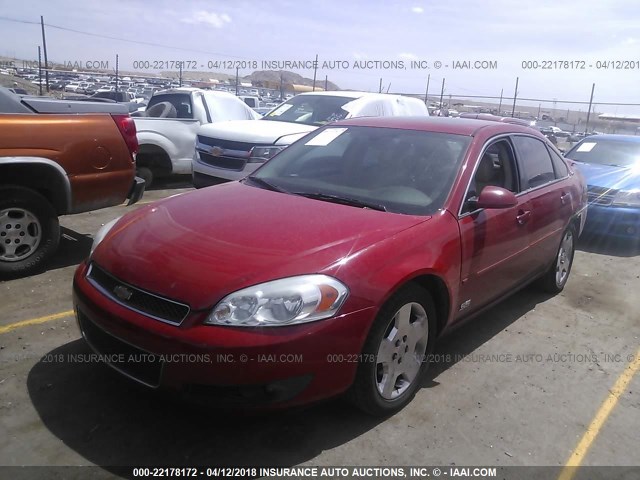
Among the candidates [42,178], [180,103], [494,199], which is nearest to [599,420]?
[494,199]

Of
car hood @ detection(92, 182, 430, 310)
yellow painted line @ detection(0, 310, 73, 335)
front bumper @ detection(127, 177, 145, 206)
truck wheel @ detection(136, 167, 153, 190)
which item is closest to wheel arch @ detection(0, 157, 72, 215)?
front bumper @ detection(127, 177, 145, 206)

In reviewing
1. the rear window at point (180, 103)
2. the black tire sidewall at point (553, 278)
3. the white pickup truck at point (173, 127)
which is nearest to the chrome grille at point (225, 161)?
the white pickup truck at point (173, 127)

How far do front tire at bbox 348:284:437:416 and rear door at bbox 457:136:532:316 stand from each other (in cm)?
43

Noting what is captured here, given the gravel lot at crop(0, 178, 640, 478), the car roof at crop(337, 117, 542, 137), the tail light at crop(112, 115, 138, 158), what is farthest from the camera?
the tail light at crop(112, 115, 138, 158)

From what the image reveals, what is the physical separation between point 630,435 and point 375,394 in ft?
4.96

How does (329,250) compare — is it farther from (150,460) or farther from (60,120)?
(60,120)

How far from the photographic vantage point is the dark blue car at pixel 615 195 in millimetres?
7117

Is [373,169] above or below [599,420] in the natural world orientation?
above

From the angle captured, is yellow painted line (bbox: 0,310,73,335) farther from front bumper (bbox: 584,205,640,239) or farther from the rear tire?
front bumper (bbox: 584,205,640,239)

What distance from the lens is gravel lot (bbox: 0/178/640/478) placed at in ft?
8.66

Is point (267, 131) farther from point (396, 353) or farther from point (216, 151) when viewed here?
point (396, 353)

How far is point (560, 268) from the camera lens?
16.9 feet

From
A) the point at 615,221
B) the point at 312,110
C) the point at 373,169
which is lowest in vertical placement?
the point at 615,221

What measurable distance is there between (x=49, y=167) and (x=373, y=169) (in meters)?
2.90
